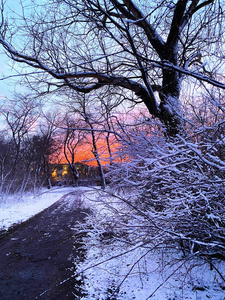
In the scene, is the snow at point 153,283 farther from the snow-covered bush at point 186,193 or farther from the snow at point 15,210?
the snow at point 15,210

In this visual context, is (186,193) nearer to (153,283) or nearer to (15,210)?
(153,283)

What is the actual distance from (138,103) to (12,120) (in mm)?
17674

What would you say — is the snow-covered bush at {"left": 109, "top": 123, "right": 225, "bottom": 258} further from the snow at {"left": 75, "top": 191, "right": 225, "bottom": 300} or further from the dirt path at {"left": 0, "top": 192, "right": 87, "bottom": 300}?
the dirt path at {"left": 0, "top": 192, "right": 87, "bottom": 300}

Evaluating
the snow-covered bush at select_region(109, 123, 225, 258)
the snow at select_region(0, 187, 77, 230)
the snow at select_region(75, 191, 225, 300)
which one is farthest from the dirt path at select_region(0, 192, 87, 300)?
the snow at select_region(0, 187, 77, 230)

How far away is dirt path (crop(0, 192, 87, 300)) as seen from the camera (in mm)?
3076

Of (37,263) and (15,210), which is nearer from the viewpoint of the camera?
(37,263)

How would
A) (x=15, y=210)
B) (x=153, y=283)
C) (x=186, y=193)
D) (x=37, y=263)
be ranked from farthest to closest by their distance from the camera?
(x=15, y=210)
(x=37, y=263)
(x=153, y=283)
(x=186, y=193)

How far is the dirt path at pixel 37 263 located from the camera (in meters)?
3.08

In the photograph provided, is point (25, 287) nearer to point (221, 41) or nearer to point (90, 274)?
point (90, 274)

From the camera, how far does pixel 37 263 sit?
4.19m

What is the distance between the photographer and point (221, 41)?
2791mm

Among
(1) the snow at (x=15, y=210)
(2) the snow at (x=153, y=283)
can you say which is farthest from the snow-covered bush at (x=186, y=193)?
(1) the snow at (x=15, y=210)

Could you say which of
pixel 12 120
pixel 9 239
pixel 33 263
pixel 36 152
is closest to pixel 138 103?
pixel 33 263

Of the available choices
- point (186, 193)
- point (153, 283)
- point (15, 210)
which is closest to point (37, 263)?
point (153, 283)
